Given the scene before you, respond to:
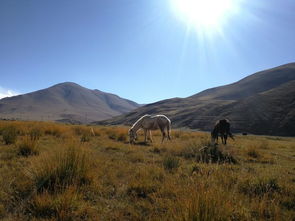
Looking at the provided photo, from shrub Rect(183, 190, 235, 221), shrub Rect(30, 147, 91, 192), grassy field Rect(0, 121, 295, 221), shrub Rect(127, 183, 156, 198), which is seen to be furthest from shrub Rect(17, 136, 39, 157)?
shrub Rect(183, 190, 235, 221)

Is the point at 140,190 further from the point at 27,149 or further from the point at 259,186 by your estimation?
the point at 27,149

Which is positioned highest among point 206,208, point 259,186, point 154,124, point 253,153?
point 154,124

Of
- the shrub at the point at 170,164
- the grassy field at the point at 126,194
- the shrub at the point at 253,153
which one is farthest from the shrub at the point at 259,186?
the shrub at the point at 253,153

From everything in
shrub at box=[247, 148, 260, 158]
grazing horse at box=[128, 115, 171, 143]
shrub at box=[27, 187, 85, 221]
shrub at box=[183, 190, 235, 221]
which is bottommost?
shrub at box=[247, 148, 260, 158]

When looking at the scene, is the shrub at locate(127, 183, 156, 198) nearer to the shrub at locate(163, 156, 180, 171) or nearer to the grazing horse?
the shrub at locate(163, 156, 180, 171)

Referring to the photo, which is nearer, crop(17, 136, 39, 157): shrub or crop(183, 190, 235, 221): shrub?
crop(183, 190, 235, 221): shrub

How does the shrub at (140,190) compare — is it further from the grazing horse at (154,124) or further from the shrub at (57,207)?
the grazing horse at (154,124)

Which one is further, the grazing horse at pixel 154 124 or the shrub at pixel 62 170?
the grazing horse at pixel 154 124

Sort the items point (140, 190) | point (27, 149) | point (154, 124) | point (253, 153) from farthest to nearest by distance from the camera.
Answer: point (154, 124) → point (253, 153) → point (27, 149) → point (140, 190)

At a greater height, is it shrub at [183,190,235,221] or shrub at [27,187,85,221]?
shrub at [183,190,235,221]

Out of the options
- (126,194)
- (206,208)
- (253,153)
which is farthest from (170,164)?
(253,153)

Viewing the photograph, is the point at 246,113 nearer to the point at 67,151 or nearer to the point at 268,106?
the point at 268,106

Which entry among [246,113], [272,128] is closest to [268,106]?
[246,113]

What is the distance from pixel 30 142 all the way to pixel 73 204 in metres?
4.39
